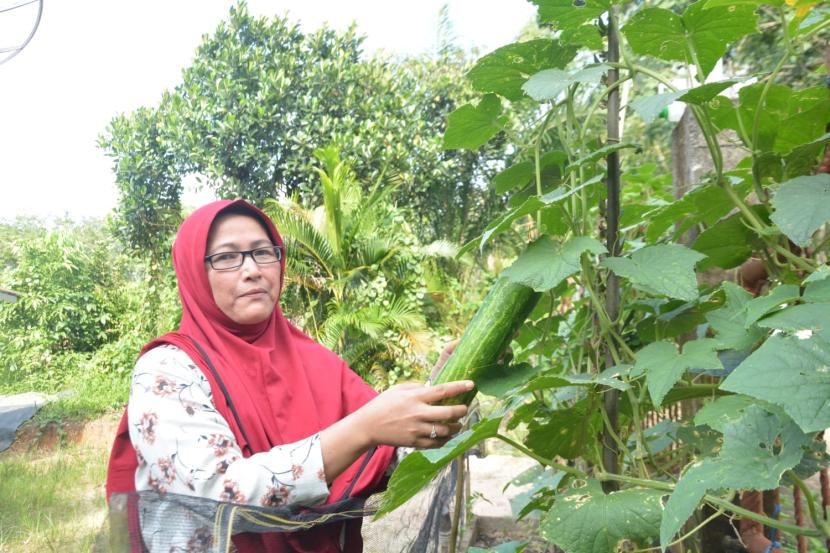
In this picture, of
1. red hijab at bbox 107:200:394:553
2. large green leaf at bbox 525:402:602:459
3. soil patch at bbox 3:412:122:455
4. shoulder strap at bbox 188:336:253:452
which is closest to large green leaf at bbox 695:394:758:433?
large green leaf at bbox 525:402:602:459

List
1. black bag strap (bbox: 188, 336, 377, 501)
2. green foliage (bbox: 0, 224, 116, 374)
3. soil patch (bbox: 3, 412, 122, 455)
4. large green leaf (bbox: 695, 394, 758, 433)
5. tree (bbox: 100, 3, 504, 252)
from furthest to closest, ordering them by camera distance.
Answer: tree (bbox: 100, 3, 504, 252) < green foliage (bbox: 0, 224, 116, 374) < soil patch (bbox: 3, 412, 122, 455) < black bag strap (bbox: 188, 336, 377, 501) < large green leaf (bbox: 695, 394, 758, 433)

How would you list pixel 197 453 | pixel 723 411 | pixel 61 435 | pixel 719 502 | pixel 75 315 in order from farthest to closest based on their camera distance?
pixel 75 315, pixel 61 435, pixel 197 453, pixel 723 411, pixel 719 502

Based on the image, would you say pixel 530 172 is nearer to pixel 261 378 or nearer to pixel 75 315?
pixel 261 378

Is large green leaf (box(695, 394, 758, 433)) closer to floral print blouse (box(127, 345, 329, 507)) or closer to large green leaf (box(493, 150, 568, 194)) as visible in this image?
large green leaf (box(493, 150, 568, 194))

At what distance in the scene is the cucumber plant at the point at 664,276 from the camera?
25.2 inches

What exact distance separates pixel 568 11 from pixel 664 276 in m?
0.40

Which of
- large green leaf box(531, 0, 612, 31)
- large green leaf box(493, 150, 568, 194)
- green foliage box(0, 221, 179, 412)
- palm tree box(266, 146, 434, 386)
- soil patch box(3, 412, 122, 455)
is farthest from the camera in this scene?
green foliage box(0, 221, 179, 412)

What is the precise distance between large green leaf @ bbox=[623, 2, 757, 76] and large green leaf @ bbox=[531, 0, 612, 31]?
5 cm

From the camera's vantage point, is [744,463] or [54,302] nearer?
[744,463]

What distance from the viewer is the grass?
766 mm

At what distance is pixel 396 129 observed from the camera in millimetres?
12938

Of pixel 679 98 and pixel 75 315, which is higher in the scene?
pixel 75 315

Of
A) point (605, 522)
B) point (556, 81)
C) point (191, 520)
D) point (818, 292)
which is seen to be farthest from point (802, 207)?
point (191, 520)

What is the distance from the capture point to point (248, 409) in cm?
146
